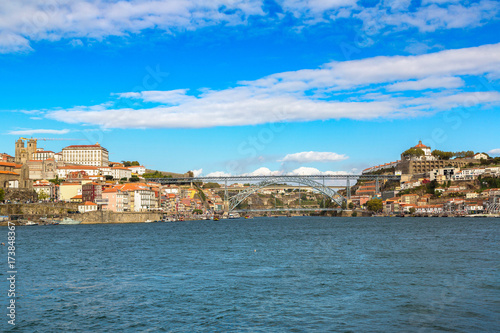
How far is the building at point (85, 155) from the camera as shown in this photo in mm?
125300

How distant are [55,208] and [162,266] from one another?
188 ft

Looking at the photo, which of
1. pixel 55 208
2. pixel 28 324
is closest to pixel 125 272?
pixel 28 324

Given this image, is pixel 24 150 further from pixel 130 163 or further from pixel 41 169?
pixel 130 163

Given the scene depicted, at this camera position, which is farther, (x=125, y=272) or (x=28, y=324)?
(x=125, y=272)

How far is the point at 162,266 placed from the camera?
20703 millimetres

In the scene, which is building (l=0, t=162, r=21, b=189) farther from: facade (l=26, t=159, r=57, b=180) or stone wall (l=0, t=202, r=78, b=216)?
facade (l=26, t=159, r=57, b=180)

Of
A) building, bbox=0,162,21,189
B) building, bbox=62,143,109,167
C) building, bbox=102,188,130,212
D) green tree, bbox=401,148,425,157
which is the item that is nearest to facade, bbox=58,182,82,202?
building, bbox=0,162,21,189

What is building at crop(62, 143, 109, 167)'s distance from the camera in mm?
125300

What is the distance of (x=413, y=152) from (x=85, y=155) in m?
84.6

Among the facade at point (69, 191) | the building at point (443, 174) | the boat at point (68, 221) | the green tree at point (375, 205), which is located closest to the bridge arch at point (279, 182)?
the green tree at point (375, 205)

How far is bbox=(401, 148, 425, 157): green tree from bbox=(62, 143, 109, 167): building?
7936 centimetres

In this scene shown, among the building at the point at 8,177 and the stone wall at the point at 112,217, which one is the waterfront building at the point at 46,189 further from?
the stone wall at the point at 112,217

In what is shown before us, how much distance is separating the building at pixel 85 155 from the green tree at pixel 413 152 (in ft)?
260

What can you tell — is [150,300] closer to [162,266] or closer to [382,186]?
[162,266]
